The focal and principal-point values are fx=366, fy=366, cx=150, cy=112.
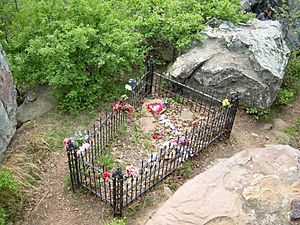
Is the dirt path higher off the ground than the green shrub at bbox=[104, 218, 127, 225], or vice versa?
the green shrub at bbox=[104, 218, 127, 225]

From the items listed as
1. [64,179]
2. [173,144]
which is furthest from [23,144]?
[173,144]

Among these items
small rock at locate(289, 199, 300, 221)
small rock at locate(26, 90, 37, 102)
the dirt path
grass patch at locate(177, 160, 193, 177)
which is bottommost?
the dirt path

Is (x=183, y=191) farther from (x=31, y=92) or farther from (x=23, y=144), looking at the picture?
(x=31, y=92)

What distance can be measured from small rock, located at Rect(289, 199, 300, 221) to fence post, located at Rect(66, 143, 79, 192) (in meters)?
2.90

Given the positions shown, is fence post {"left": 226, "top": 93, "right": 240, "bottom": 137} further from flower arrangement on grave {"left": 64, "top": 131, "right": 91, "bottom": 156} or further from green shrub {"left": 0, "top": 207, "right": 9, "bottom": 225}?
green shrub {"left": 0, "top": 207, "right": 9, "bottom": 225}

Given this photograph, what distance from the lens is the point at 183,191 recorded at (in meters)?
4.80

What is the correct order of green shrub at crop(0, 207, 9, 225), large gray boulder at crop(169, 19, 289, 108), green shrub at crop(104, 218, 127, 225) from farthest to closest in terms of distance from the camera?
large gray boulder at crop(169, 19, 289, 108)
green shrub at crop(104, 218, 127, 225)
green shrub at crop(0, 207, 9, 225)

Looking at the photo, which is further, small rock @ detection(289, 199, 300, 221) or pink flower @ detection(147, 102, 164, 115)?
pink flower @ detection(147, 102, 164, 115)

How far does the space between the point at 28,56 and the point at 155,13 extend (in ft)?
9.55

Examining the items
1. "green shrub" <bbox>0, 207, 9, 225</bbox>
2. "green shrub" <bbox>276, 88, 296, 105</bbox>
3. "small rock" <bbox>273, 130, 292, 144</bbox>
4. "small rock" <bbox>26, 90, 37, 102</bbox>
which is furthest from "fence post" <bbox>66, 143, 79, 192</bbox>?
"green shrub" <bbox>276, 88, 296, 105</bbox>

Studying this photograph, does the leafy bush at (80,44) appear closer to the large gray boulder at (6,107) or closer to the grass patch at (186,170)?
the large gray boulder at (6,107)

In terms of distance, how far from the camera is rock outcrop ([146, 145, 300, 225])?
14.2 ft

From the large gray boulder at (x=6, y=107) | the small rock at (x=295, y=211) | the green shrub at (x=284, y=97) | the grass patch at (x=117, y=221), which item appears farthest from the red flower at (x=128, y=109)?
the small rock at (x=295, y=211)

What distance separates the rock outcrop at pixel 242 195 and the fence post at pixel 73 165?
1.40 m
